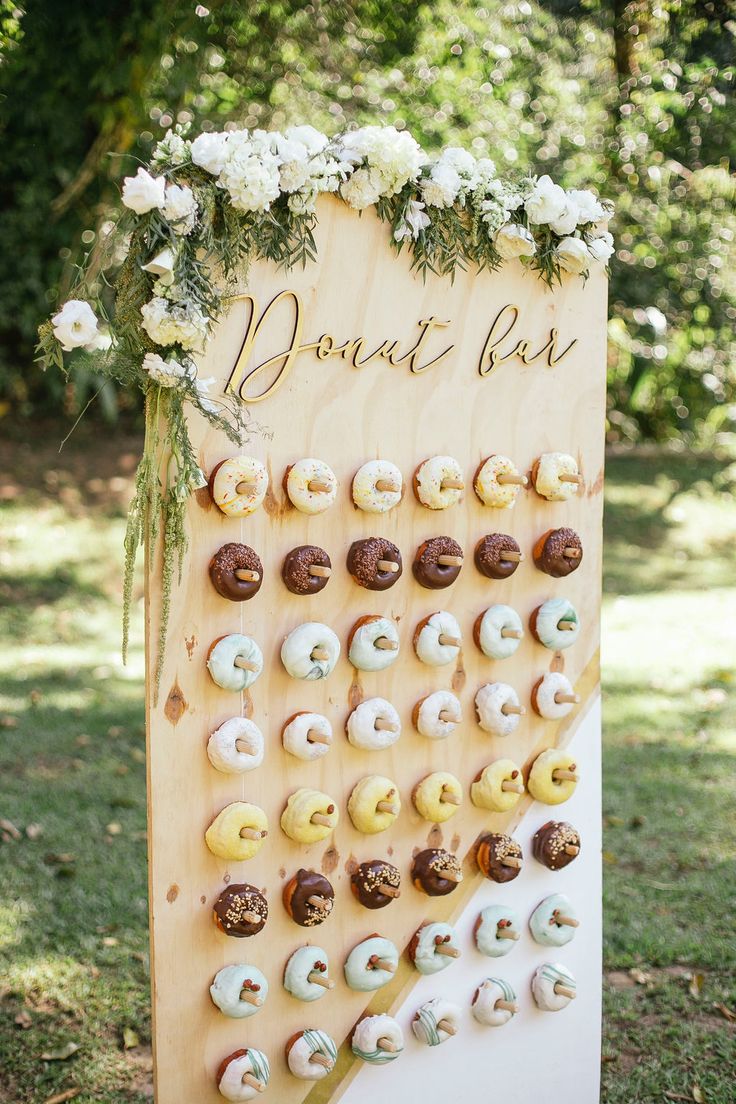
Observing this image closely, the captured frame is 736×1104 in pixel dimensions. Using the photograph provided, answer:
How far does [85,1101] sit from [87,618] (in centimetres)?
455

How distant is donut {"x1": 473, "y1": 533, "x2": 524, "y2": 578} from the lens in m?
2.75

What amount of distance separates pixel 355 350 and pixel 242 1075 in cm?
181

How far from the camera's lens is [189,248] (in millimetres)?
2229

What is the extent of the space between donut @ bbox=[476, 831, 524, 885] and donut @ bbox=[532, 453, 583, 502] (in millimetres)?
974

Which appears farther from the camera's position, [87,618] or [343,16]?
[87,618]

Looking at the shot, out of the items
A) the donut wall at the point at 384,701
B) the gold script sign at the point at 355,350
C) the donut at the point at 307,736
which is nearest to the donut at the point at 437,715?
the donut wall at the point at 384,701

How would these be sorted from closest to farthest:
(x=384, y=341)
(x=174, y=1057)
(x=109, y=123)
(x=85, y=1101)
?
(x=174, y=1057)
(x=384, y=341)
(x=85, y=1101)
(x=109, y=123)

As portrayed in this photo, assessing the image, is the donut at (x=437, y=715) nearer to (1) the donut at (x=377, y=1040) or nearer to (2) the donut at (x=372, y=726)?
(2) the donut at (x=372, y=726)

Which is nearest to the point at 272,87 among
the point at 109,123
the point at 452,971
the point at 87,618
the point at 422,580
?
the point at 109,123

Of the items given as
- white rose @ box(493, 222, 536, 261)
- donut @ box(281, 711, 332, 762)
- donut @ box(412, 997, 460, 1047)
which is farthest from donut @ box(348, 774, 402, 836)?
white rose @ box(493, 222, 536, 261)

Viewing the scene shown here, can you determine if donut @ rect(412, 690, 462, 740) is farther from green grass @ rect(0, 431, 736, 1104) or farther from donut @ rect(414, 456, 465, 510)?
green grass @ rect(0, 431, 736, 1104)

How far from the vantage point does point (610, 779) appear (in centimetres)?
529

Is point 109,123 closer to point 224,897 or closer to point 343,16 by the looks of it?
point 343,16

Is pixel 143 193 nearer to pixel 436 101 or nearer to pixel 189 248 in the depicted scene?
pixel 189 248
